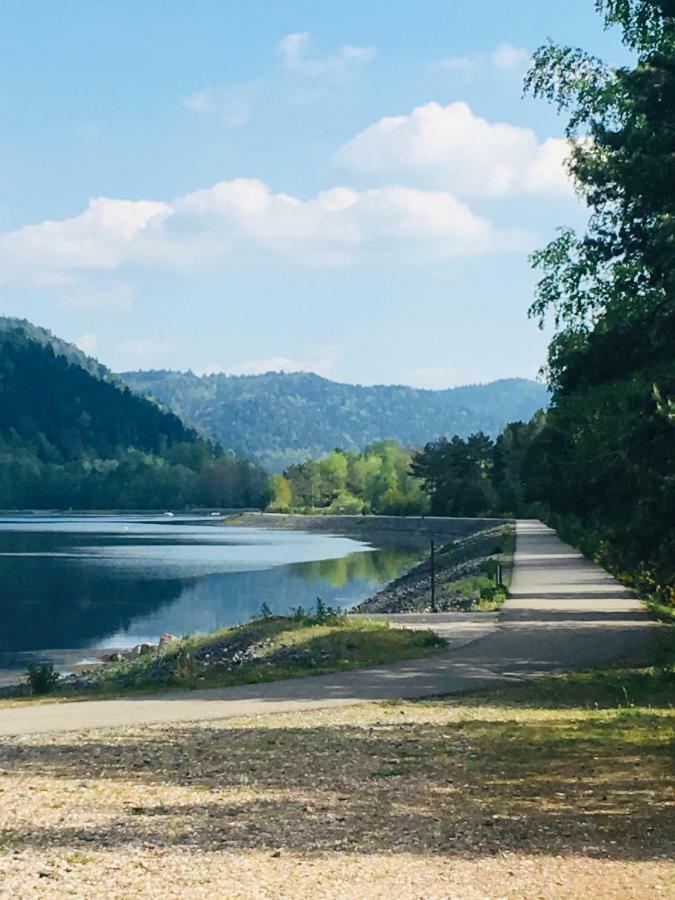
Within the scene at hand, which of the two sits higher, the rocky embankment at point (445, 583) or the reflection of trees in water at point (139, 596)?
the rocky embankment at point (445, 583)

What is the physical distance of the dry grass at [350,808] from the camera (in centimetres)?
729

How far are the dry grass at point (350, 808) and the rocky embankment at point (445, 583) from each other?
1719 cm

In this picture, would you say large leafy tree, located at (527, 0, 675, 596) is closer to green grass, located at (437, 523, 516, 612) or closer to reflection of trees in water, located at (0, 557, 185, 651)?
green grass, located at (437, 523, 516, 612)

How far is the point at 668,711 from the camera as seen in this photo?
541 inches

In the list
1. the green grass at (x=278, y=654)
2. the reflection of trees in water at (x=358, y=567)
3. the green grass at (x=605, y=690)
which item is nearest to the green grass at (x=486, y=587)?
the green grass at (x=278, y=654)

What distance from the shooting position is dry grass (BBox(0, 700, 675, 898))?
729cm

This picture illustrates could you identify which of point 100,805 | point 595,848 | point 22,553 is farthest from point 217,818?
point 22,553

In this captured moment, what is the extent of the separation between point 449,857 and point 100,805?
9.63 feet

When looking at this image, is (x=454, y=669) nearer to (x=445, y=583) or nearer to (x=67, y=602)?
(x=445, y=583)

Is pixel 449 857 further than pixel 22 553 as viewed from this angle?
No

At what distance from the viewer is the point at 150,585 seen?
59875 mm

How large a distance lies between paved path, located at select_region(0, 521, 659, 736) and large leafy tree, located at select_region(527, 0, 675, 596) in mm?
1560

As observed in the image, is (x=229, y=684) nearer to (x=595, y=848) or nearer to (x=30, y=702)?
(x=30, y=702)

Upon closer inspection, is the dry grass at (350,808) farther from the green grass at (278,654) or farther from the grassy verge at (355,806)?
the green grass at (278,654)
